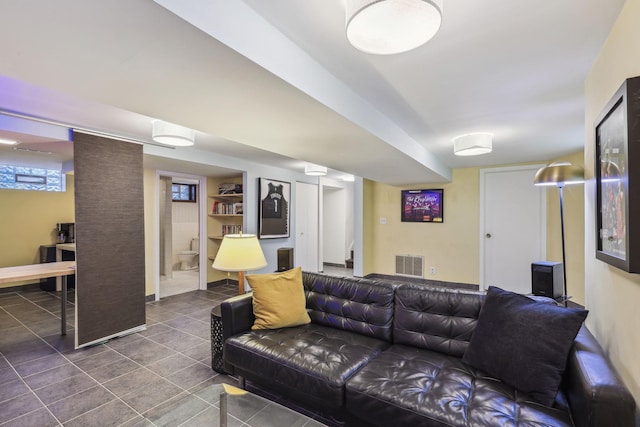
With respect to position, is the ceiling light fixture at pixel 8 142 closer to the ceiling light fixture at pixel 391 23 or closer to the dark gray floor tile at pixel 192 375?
the dark gray floor tile at pixel 192 375

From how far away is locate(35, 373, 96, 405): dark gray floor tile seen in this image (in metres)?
2.19

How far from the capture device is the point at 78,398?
→ 218 cm

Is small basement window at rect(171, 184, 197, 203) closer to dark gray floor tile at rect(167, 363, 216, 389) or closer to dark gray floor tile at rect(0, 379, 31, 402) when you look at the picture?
dark gray floor tile at rect(0, 379, 31, 402)

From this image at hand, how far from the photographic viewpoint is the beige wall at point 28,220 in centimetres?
495

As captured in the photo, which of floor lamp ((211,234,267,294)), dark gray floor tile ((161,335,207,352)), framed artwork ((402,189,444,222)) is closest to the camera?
floor lamp ((211,234,267,294))

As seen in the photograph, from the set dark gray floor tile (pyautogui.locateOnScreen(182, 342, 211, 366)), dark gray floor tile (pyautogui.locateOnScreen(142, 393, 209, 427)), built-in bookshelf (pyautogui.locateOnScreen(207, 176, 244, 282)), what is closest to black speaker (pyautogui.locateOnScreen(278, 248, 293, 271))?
built-in bookshelf (pyautogui.locateOnScreen(207, 176, 244, 282))

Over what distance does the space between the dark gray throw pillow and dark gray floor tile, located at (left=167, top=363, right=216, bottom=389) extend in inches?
78.9

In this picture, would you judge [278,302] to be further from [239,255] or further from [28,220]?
[28,220]

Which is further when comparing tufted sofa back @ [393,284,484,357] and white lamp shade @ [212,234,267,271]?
white lamp shade @ [212,234,267,271]

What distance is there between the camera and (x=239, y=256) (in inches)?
97.5

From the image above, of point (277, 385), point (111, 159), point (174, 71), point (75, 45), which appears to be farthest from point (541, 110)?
point (111, 159)

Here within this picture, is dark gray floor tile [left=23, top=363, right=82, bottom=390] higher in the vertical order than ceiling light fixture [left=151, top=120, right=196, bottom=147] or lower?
lower

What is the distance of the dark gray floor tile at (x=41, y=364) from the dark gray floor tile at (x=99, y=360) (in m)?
0.17

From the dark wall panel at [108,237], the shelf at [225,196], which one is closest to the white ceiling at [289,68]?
the dark wall panel at [108,237]
